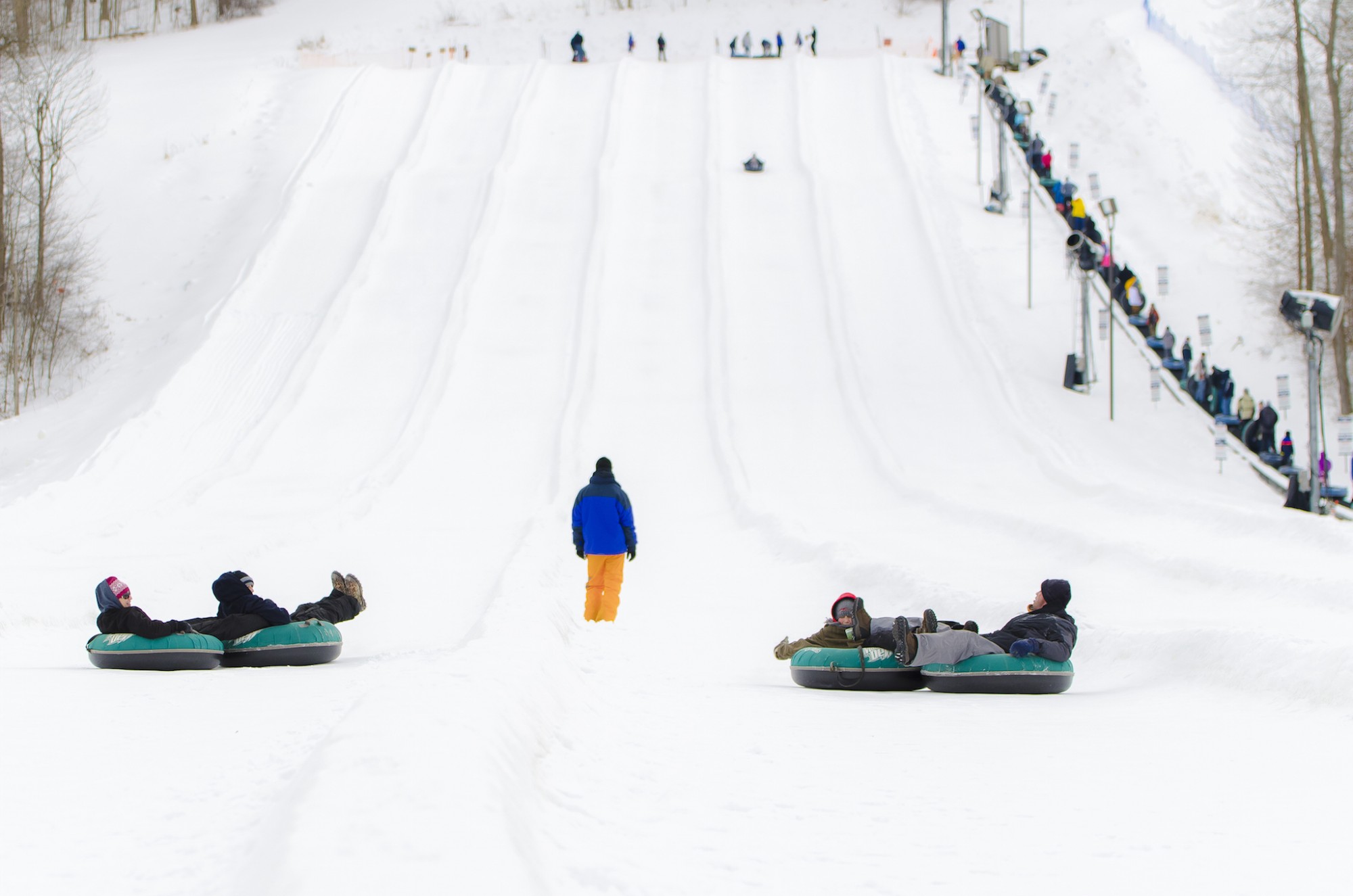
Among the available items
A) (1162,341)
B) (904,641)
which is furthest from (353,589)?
(1162,341)

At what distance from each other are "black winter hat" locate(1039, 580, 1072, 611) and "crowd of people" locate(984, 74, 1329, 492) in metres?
9.80

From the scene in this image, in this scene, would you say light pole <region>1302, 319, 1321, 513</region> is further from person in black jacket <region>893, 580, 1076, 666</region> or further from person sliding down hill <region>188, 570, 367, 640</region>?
person sliding down hill <region>188, 570, 367, 640</region>

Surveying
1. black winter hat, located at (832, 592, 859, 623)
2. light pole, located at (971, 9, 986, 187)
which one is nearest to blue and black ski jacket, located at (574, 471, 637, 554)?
black winter hat, located at (832, 592, 859, 623)

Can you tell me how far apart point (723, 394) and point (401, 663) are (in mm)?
12958

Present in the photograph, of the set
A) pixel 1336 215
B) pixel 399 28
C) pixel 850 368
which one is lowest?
pixel 850 368

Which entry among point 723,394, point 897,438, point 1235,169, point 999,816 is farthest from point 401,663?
point 1235,169

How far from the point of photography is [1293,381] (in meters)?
21.6

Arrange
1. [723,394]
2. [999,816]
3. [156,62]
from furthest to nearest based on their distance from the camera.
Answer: [156,62], [723,394], [999,816]

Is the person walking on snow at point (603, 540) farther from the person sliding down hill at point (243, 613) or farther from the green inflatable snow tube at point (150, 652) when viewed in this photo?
the green inflatable snow tube at point (150, 652)

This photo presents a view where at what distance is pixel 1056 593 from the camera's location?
6020 millimetres

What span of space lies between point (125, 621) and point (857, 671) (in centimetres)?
340

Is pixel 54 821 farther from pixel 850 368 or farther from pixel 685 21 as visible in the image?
pixel 685 21

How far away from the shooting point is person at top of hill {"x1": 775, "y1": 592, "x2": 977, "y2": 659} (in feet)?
19.8

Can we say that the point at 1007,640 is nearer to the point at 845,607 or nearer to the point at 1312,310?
the point at 845,607
